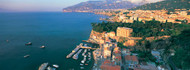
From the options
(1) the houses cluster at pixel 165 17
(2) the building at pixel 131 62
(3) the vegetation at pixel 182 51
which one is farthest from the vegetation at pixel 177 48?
(1) the houses cluster at pixel 165 17

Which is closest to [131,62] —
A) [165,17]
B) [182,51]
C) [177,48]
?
[182,51]

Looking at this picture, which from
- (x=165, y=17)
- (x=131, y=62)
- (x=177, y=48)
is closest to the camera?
(x=131, y=62)

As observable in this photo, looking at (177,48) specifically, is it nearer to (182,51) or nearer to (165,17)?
(182,51)

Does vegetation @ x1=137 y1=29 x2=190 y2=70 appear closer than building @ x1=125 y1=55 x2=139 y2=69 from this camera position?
Yes

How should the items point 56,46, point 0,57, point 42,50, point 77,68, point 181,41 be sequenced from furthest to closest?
point 56,46
point 42,50
point 0,57
point 181,41
point 77,68

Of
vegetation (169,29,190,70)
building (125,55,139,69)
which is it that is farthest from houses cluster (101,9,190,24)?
building (125,55,139,69)

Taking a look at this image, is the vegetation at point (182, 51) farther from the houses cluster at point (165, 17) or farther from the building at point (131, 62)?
the houses cluster at point (165, 17)

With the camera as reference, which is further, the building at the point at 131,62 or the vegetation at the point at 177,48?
the building at the point at 131,62

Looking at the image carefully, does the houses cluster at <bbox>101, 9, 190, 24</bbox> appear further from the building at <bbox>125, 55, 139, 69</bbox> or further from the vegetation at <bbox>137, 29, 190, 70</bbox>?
the building at <bbox>125, 55, 139, 69</bbox>

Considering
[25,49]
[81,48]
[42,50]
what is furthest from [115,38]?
[25,49]

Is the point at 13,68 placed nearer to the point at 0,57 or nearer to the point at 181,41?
the point at 0,57

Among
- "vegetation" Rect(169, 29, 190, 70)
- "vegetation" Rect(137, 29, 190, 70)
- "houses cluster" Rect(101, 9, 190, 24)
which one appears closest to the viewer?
"vegetation" Rect(169, 29, 190, 70)
